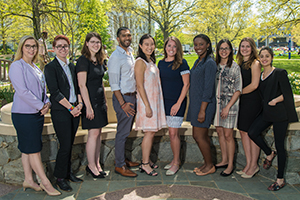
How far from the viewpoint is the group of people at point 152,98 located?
3445 mm

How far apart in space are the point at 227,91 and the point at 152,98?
111cm

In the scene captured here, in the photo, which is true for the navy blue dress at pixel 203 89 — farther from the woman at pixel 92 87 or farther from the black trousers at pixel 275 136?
the woman at pixel 92 87

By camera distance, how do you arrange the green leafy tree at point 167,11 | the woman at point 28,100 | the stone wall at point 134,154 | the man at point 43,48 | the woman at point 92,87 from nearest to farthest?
the woman at point 28,100 < the woman at point 92,87 < the stone wall at point 134,154 < the man at point 43,48 < the green leafy tree at point 167,11

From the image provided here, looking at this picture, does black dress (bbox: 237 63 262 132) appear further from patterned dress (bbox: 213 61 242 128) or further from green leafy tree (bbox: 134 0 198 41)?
green leafy tree (bbox: 134 0 198 41)

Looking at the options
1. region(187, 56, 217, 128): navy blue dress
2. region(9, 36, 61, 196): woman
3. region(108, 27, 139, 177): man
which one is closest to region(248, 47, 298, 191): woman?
region(187, 56, 217, 128): navy blue dress

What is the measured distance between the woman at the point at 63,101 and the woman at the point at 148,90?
2.88ft

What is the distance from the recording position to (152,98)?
3838mm

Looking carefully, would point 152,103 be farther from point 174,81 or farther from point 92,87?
point 92,87

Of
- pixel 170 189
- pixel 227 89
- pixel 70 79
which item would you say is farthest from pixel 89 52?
pixel 170 189

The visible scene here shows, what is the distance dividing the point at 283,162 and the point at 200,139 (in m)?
1.17

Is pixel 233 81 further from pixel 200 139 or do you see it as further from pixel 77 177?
pixel 77 177

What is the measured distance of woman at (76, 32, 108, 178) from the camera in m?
3.62

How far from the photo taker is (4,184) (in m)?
3.83

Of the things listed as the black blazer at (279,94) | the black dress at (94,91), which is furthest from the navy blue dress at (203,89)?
the black dress at (94,91)
